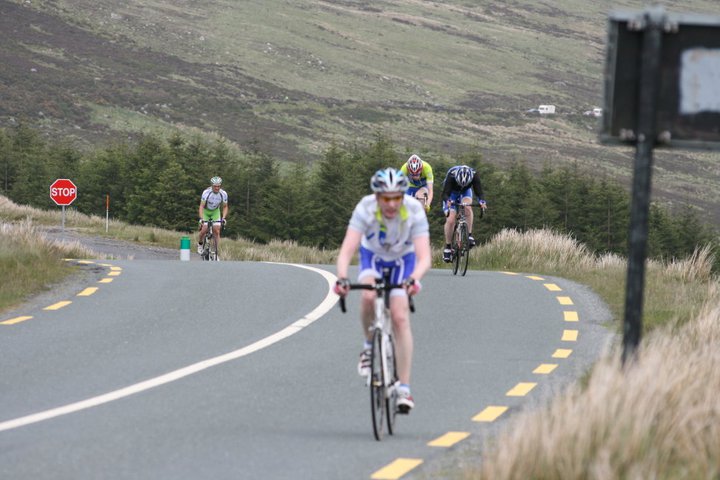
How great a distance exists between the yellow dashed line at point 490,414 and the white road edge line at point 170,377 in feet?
8.50

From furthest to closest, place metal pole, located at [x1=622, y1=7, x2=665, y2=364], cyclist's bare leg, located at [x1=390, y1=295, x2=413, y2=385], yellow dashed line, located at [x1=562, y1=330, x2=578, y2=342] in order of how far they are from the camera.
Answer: yellow dashed line, located at [x1=562, y1=330, x2=578, y2=342], cyclist's bare leg, located at [x1=390, y1=295, x2=413, y2=385], metal pole, located at [x1=622, y1=7, x2=665, y2=364]

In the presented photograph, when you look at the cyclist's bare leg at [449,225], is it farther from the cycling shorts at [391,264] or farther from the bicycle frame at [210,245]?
→ the cycling shorts at [391,264]

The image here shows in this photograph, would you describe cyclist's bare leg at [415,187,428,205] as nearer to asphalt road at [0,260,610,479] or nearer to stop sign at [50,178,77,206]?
asphalt road at [0,260,610,479]

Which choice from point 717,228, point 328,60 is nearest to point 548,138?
point 328,60

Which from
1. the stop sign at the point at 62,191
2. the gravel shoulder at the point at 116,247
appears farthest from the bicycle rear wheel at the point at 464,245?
the stop sign at the point at 62,191

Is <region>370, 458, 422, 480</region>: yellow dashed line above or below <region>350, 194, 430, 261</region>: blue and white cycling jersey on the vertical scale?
below

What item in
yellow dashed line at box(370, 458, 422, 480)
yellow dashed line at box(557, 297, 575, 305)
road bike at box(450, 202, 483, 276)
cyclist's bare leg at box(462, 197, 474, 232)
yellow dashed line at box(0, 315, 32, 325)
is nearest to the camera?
yellow dashed line at box(370, 458, 422, 480)

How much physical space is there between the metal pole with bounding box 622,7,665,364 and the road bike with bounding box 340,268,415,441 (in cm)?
165

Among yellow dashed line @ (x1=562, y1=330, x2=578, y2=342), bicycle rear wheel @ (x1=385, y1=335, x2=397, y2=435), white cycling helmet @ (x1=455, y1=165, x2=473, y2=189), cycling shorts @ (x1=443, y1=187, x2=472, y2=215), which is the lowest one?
yellow dashed line @ (x1=562, y1=330, x2=578, y2=342)

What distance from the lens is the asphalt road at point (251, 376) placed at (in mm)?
7758

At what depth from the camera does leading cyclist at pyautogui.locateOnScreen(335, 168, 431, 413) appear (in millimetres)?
8516

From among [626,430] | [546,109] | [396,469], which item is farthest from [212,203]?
[546,109]

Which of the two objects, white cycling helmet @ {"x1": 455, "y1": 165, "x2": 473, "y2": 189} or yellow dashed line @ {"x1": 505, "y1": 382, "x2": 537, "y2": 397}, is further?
white cycling helmet @ {"x1": 455, "y1": 165, "x2": 473, "y2": 189}

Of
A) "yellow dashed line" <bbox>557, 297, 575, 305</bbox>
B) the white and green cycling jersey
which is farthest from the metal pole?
the white and green cycling jersey
